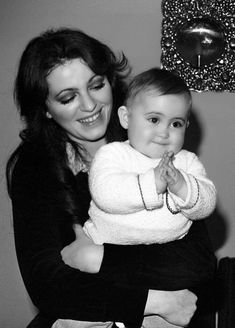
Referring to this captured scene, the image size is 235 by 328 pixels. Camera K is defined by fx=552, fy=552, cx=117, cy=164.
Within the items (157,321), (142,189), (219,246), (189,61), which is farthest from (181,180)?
(219,246)

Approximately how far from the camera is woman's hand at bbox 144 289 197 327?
1.58m

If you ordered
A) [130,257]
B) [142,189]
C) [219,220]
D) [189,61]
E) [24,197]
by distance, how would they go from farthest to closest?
[219,220] → [189,61] → [24,197] → [130,257] → [142,189]

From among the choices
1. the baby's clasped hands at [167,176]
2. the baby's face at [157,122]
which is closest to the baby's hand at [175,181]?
the baby's clasped hands at [167,176]

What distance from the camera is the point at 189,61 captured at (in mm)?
2514

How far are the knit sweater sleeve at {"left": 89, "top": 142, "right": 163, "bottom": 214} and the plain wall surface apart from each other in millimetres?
1048

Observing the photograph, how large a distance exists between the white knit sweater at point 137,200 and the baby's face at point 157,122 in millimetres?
42

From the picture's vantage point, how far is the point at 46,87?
6.30 ft

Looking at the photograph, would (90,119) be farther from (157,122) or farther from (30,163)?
(157,122)

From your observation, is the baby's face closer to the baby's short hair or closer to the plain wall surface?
the baby's short hair

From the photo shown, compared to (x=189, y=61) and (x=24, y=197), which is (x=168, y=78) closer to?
(x=24, y=197)

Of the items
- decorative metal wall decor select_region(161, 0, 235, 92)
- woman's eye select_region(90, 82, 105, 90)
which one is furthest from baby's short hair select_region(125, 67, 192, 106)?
decorative metal wall decor select_region(161, 0, 235, 92)

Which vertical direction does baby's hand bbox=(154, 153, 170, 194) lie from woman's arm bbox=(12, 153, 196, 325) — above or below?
above

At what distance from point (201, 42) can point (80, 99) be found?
0.83m

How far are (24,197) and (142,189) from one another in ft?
1.53
